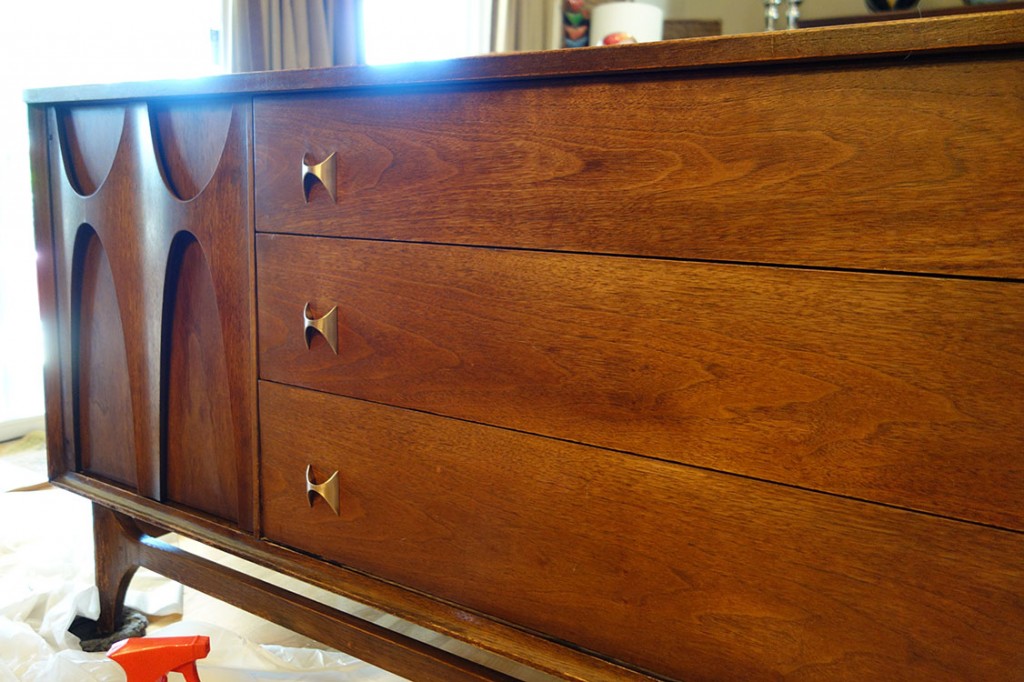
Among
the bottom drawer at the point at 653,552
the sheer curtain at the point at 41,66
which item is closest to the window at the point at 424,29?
the sheer curtain at the point at 41,66

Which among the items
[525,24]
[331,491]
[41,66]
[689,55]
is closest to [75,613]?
[331,491]

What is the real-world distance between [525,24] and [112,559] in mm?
2554

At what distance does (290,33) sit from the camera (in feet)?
7.07

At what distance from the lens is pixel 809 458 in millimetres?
629

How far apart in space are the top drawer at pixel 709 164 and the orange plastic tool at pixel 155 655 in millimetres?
484

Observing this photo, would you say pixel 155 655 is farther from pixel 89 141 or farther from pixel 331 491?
pixel 89 141

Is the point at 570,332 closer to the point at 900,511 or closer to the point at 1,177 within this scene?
the point at 900,511

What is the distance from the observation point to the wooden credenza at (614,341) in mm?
570

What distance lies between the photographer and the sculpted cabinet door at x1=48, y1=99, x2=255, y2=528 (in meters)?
0.96

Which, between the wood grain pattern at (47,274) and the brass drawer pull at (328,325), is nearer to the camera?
the brass drawer pull at (328,325)

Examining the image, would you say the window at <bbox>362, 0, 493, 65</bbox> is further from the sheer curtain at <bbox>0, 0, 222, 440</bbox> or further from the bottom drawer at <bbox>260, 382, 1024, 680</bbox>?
the bottom drawer at <bbox>260, 382, 1024, 680</bbox>

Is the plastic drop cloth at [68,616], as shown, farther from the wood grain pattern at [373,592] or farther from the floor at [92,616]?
the wood grain pattern at [373,592]

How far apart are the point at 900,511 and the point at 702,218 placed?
0.28 metres

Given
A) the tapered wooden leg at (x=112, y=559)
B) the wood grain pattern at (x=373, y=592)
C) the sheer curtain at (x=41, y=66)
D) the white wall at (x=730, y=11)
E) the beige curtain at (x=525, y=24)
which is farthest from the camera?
the beige curtain at (x=525, y=24)
